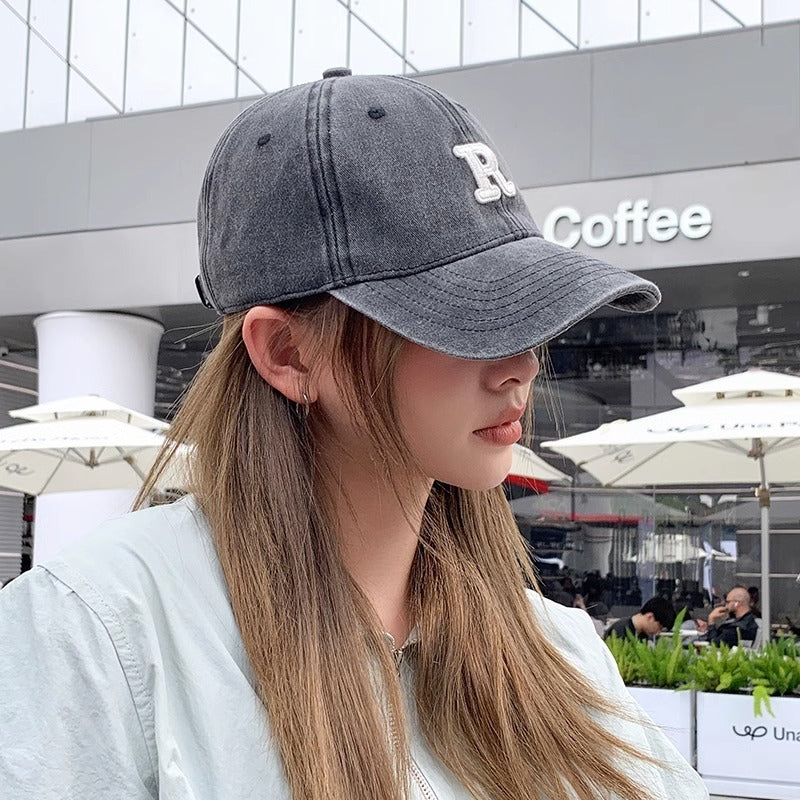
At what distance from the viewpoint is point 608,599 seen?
1250 centimetres

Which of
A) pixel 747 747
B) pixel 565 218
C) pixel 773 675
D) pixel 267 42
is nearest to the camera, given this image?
pixel 747 747

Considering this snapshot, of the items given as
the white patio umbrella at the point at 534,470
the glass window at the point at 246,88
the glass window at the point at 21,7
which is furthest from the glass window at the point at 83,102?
the white patio umbrella at the point at 534,470

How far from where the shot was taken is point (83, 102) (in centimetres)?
1251

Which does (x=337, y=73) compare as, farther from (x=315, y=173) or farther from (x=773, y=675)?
(x=773, y=675)

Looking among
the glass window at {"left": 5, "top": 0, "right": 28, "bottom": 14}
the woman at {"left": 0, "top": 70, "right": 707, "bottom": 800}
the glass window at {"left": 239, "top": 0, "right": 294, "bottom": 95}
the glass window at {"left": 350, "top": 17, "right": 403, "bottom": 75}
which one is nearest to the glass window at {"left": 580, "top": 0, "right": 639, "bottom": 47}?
the glass window at {"left": 350, "top": 17, "right": 403, "bottom": 75}

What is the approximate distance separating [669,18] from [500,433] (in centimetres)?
1007

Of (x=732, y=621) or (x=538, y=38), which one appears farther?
(x=538, y=38)

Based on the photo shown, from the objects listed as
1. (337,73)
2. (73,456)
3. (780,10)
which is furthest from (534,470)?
(337,73)

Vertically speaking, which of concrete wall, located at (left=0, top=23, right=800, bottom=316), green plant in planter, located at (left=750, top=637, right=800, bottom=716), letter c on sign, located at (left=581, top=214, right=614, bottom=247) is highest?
concrete wall, located at (left=0, top=23, right=800, bottom=316)

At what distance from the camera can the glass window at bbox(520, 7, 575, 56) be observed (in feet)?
35.1

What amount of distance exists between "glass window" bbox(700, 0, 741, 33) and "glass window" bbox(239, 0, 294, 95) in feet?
13.7

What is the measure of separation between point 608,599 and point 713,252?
14.5 feet

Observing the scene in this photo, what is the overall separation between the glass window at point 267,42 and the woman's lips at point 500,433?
1123 cm

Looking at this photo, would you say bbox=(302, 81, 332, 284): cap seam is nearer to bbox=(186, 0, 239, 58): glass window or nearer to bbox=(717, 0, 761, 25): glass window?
bbox=(717, 0, 761, 25): glass window
